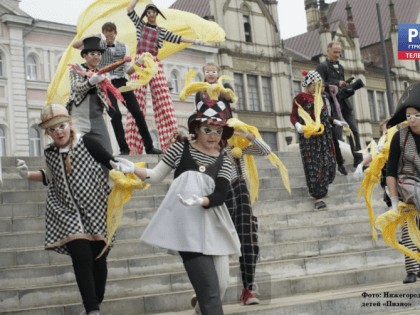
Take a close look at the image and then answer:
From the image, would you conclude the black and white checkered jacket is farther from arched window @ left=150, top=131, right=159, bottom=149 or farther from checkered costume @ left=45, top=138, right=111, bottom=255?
A: arched window @ left=150, top=131, right=159, bottom=149

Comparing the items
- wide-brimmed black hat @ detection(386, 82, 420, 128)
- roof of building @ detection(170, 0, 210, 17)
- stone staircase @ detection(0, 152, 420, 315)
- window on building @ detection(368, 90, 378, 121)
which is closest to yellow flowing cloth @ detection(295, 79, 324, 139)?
stone staircase @ detection(0, 152, 420, 315)

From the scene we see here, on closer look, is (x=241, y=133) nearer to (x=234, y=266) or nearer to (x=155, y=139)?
(x=234, y=266)

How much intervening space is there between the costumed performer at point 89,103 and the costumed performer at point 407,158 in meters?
2.84

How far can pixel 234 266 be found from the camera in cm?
775

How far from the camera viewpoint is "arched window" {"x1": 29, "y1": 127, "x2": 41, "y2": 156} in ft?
104

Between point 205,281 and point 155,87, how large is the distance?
20.9 feet

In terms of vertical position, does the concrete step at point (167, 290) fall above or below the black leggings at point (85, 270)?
below

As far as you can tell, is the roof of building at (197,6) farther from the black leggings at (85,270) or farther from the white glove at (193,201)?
the white glove at (193,201)

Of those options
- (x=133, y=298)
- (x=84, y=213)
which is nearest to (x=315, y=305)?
(x=133, y=298)

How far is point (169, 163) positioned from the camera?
5.48m

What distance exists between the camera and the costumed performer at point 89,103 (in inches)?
286

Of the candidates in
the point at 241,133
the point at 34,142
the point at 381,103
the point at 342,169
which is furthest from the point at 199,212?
the point at 381,103

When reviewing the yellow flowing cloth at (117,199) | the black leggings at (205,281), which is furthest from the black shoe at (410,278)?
the yellow flowing cloth at (117,199)

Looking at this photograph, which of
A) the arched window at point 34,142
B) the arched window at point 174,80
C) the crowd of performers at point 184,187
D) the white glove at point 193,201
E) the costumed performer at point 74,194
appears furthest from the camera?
the arched window at point 174,80
